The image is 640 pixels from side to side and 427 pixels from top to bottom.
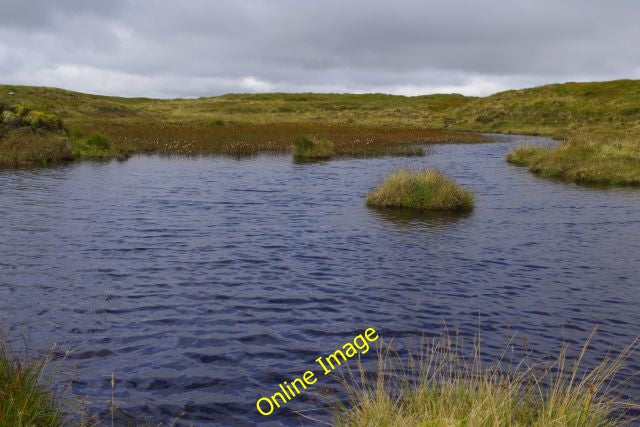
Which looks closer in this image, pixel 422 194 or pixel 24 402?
pixel 24 402

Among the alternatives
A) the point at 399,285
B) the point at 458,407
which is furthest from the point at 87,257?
the point at 458,407

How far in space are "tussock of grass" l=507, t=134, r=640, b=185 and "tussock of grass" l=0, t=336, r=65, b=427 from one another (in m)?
27.7

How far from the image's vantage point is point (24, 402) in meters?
5.50

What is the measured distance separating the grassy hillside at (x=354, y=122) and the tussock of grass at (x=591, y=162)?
21 centimetres

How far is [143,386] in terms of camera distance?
25.0 feet

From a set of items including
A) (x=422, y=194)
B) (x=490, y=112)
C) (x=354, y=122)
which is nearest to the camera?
(x=422, y=194)

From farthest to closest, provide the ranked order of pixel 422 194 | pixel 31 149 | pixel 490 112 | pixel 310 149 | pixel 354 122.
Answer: pixel 490 112 → pixel 354 122 → pixel 310 149 → pixel 31 149 → pixel 422 194

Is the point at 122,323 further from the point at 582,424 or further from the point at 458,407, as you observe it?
the point at 582,424

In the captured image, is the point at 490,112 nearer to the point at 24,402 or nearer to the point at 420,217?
the point at 420,217

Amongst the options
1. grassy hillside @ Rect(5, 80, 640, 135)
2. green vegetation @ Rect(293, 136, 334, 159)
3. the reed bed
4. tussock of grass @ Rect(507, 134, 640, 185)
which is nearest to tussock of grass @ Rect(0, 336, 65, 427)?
tussock of grass @ Rect(507, 134, 640, 185)

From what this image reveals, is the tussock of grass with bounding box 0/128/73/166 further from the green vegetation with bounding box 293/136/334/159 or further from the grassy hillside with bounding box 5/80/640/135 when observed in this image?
the grassy hillside with bounding box 5/80/640/135

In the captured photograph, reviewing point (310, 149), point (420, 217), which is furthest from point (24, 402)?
point (310, 149)

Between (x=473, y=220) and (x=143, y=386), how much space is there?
1388cm

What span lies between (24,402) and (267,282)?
6.97 meters
